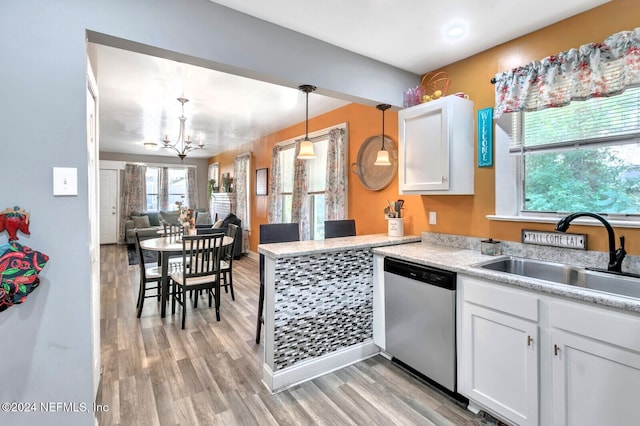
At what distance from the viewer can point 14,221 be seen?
1.30 meters

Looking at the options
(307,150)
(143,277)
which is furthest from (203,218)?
(307,150)

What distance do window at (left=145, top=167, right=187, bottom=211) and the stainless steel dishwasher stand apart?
8.53m

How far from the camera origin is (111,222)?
8352mm

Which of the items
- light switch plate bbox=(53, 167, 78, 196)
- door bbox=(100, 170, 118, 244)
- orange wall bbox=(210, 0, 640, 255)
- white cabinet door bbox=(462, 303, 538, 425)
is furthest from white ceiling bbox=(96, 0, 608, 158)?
door bbox=(100, 170, 118, 244)

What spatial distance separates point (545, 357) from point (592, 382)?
0.63 ft

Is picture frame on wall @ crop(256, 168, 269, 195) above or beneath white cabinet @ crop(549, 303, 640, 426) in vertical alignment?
above

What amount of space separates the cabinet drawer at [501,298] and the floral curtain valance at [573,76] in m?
1.24

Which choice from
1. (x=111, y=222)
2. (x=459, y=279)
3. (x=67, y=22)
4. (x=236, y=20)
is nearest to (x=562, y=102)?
(x=459, y=279)

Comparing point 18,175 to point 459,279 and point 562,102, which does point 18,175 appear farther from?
point 562,102

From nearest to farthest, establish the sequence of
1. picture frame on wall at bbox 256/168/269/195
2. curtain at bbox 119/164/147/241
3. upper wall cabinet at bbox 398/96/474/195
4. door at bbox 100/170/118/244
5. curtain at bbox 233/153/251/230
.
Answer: upper wall cabinet at bbox 398/96/474/195, picture frame on wall at bbox 256/168/269/195, curtain at bbox 233/153/251/230, door at bbox 100/170/118/244, curtain at bbox 119/164/147/241

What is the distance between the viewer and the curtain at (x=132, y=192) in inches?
334

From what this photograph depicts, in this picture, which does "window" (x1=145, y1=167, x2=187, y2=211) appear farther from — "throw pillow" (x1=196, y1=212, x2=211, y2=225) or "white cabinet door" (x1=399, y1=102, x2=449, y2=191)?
"white cabinet door" (x1=399, y1=102, x2=449, y2=191)

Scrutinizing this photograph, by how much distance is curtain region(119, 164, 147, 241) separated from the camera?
8.49m

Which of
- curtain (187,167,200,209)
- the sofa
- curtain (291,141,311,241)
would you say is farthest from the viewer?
curtain (187,167,200,209)
